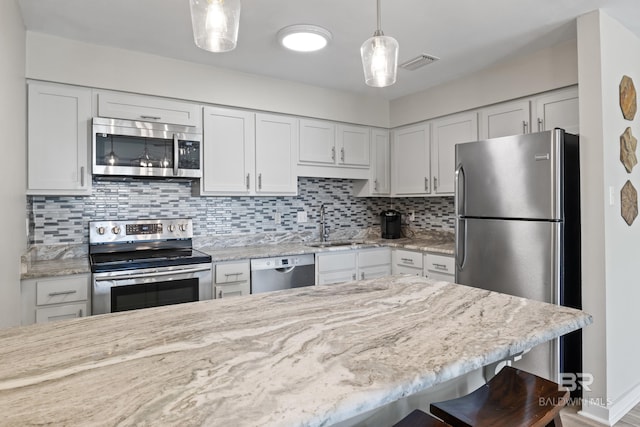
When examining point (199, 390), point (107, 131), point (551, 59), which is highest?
point (551, 59)

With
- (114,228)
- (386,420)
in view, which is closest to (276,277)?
(114,228)

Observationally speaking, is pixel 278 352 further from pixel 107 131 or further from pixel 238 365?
pixel 107 131

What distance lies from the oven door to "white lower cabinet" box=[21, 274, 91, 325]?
0.08 meters

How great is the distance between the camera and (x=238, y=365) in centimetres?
83

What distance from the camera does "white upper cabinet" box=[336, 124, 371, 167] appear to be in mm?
3785

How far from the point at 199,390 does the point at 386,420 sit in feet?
2.19

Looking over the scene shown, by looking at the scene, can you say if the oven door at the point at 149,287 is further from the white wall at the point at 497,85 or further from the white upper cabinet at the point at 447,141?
the white wall at the point at 497,85

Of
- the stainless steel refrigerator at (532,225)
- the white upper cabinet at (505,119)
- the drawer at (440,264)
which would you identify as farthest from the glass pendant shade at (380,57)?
the drawer at (440,264)

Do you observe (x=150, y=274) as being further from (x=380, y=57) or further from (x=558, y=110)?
(x=558, y=110)

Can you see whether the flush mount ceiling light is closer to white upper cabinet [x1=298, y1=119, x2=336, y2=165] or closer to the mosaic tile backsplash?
white upper cabinet [x1=298, y1=119, x2=336, y2=165]

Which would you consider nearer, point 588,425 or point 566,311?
point 566,311

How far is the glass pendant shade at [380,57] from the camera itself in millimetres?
1418

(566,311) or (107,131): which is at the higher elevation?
(107,131)

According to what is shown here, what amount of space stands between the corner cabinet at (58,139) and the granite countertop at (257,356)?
179 cm
